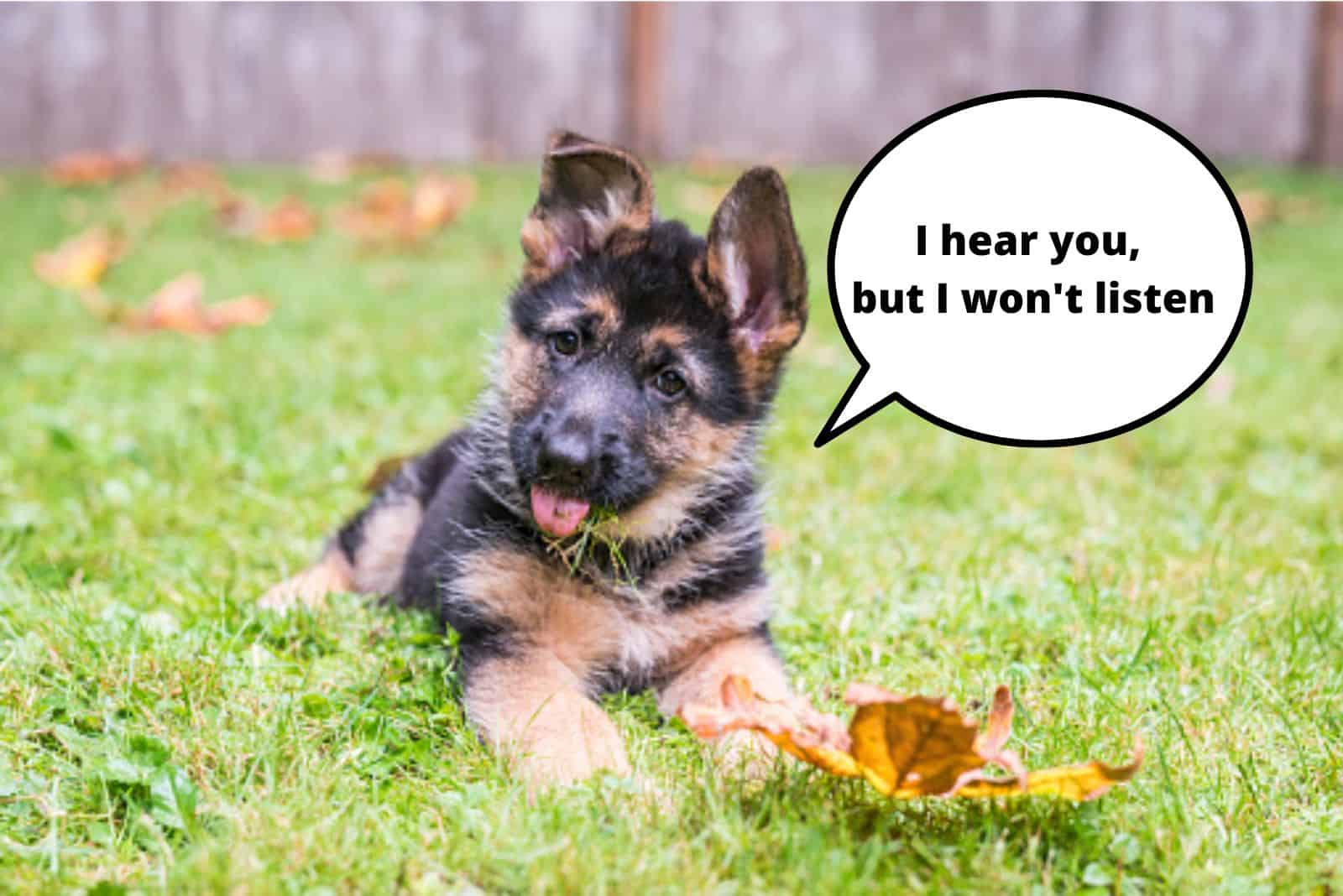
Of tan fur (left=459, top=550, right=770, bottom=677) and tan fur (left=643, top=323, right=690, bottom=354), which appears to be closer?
tan fur (left=459, top=550, right=770, bottom=677)

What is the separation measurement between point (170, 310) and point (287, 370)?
1284mm

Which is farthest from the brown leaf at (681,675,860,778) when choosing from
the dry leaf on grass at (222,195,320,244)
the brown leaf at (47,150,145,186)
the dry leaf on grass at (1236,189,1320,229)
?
the brown leaf at (47,150,145,186)

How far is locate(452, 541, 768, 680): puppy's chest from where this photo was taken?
3350 mm

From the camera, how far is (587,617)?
11.2 ft

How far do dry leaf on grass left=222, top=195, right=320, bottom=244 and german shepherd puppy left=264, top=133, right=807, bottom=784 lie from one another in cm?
689

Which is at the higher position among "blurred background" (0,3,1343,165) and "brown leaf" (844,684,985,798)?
"blurred background" (0,3,1343,165)

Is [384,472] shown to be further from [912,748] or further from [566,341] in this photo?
[912,748]

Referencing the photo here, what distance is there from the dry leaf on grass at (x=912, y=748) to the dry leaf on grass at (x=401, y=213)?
8.13m

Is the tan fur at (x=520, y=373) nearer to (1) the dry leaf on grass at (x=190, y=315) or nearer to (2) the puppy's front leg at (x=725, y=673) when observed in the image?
(2) the puppy's front leg at (x=725, y=673)

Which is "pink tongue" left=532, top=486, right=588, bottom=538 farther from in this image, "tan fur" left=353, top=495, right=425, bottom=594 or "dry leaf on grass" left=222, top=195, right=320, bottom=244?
"dry leaf on grass" left=222, top=195, right=320, bottom=244

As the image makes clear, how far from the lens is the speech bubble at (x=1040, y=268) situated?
4.70 meters

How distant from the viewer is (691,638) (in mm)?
3496

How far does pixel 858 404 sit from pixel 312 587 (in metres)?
2.70

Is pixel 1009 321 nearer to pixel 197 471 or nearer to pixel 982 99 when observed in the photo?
pixel 982 99
